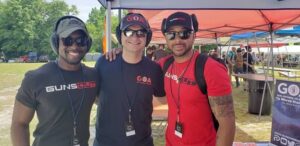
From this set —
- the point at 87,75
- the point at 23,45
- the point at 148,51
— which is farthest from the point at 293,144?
the point at 23,45

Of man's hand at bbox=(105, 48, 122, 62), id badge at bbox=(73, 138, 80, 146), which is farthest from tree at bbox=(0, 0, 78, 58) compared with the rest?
id badge at bbox=(73, 138, 80, 146)

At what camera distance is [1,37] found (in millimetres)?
72938

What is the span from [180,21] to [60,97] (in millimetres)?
1171

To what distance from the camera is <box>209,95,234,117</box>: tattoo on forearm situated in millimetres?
2359

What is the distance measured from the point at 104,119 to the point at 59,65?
0.65 meters

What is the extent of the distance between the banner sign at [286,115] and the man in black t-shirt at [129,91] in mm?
2177

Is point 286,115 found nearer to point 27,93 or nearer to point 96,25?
point 27,93

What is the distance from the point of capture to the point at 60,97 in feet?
7.21

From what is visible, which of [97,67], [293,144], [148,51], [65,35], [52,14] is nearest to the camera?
[65,35]

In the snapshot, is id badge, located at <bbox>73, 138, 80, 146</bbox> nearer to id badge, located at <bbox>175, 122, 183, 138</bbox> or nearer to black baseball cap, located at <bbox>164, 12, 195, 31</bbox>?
id badge, located at <bbox>175, 122, 183, 138</bbox>

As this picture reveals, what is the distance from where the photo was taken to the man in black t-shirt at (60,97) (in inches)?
85.1

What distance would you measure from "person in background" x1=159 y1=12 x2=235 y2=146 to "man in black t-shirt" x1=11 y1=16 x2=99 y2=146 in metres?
0.72

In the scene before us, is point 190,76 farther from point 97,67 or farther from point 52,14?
point 52,14

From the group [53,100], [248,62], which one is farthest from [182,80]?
[248,62]
